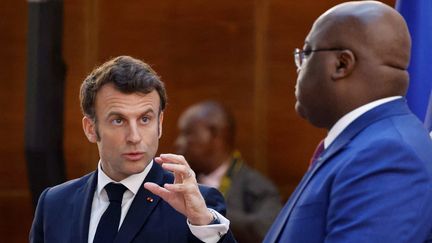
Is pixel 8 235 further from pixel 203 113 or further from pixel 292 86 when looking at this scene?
pixel 292 86

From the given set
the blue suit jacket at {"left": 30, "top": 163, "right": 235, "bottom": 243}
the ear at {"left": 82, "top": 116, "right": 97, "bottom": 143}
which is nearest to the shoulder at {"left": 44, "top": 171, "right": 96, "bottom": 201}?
the blue suit jacket at {"left": 30, "top": 163, "right": 235, "bottom": 243}

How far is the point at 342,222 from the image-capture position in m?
2.93

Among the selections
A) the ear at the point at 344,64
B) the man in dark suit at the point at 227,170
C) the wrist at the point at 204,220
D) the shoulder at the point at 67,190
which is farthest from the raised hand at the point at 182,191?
the man in dark suit at the point at 227,170

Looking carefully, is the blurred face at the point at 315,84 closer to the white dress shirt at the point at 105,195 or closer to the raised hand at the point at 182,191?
the raised hand at the point at 182,191

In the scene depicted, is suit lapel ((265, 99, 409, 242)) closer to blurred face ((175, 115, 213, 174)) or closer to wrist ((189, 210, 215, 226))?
wrist ((189, 210, 215, 226))

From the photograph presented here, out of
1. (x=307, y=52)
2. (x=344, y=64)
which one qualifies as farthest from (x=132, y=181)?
(x=344, y=64)

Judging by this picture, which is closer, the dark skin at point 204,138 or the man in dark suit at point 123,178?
the man in dark suit at point 123,178

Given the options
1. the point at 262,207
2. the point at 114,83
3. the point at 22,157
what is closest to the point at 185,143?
the point at 262,207

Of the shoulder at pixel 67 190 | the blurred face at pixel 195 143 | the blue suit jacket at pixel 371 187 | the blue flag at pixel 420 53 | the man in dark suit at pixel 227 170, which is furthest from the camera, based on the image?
the blurred face at pixel 195 143

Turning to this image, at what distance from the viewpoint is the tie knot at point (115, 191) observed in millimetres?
3828

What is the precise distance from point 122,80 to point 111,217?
1.56 feet

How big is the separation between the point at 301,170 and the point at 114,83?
11.9 ft

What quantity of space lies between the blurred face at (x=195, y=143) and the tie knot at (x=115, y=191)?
296 cm

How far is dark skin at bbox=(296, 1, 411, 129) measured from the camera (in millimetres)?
3086
